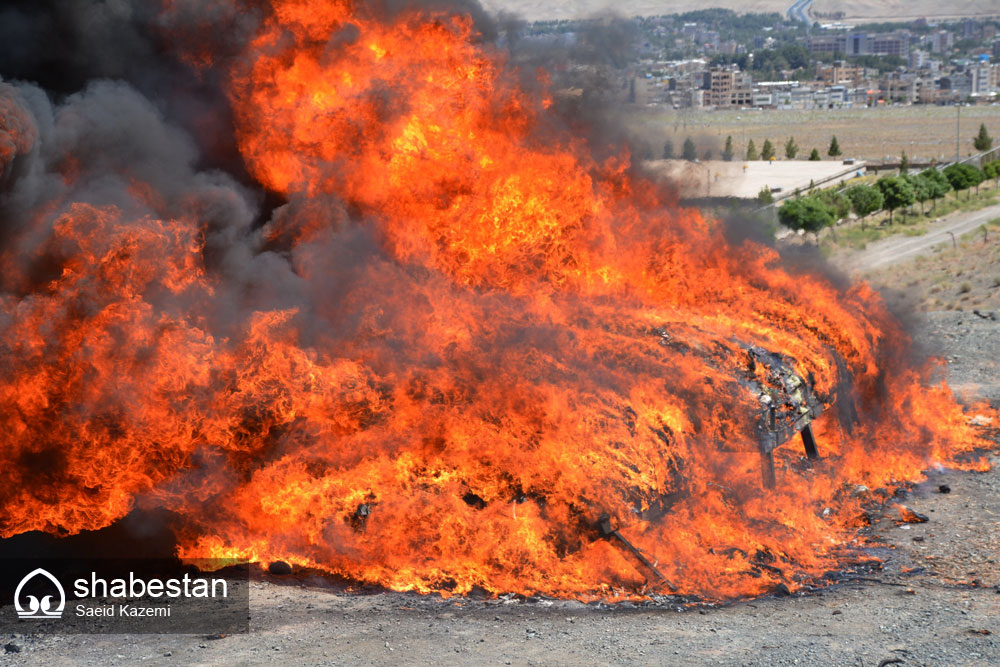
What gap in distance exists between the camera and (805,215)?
42688 millimetres

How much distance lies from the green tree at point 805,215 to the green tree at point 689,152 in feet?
72.0

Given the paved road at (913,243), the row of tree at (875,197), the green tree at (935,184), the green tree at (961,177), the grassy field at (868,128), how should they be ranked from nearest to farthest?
the paved road at (913,243)
the row of tree at (875,197)
the green tree at (935,184)
the green tree at (961,177)
the grassy field at (868,128)

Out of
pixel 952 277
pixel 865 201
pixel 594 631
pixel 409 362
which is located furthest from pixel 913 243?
pixel 594 631

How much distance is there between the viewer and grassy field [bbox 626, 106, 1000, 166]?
3479 inches

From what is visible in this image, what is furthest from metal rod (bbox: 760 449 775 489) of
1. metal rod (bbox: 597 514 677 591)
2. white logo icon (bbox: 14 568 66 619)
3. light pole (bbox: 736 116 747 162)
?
light pole (bbox: 736 116 747 162)

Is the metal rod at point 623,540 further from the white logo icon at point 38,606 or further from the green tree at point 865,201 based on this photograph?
the green tree at point 865,201

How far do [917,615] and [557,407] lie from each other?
5.02 meters

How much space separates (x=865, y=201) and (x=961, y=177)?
10854 mm

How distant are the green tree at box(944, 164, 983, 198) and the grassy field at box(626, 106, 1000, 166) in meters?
14.8

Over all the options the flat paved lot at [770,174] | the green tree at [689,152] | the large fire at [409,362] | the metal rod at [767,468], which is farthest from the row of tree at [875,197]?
the metal rod at [767,468]

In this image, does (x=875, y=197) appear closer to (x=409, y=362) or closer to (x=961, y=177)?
(x=961, y=177)

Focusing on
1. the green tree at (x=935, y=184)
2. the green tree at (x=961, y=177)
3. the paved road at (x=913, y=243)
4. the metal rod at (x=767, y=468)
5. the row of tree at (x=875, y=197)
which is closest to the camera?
the metal rod at (x=767, y=468)

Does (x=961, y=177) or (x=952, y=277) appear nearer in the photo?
(x=952, y=277)

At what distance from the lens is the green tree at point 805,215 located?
42688 mm
